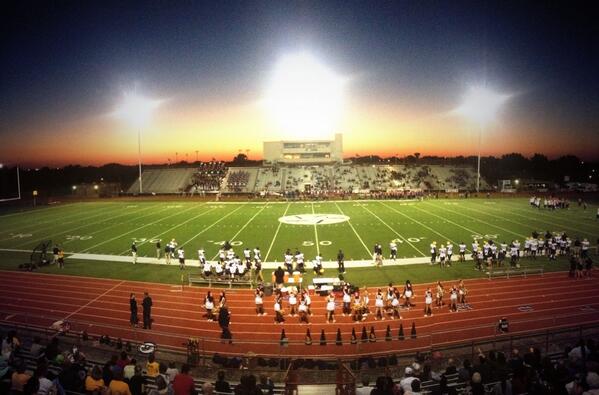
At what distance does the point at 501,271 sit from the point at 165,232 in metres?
24.6

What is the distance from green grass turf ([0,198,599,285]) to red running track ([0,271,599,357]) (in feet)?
7.31

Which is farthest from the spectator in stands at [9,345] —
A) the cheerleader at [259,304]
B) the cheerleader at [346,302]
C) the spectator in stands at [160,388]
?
the cheerleader at [346,302]

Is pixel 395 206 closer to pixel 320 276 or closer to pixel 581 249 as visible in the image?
pixel 581 249

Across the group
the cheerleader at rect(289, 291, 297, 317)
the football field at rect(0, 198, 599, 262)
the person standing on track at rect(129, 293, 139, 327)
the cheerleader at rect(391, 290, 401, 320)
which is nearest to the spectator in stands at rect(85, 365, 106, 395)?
the person standing on track at rect(129, 293, 139, 327)

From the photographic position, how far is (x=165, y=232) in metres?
32.1

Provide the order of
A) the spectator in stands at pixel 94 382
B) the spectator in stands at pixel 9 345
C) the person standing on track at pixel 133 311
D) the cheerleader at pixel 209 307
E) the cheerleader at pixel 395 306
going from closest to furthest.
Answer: the spectator in stands at pixel 94 382
the spectator in stands at pixel 9 345
the person standing on track at pixel 133 311
the cheerleader at pixel 395 306
the cheerleader at pixel 209 307

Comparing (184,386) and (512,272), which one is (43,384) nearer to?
(184,386)

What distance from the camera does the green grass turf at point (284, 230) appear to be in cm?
2184

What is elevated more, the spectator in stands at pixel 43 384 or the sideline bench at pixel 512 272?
the spectator in stands at pixel 43 384

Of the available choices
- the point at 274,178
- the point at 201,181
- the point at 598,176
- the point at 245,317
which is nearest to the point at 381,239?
the point at 245,317

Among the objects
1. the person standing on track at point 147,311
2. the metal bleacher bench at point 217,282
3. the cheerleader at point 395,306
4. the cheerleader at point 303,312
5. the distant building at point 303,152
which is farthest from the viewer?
the distant building at point 303,152

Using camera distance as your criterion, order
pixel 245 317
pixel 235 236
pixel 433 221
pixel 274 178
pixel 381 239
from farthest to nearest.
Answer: pixel 274 178, pixel 433 221, pixel 235 236, pixel 381 239, pixel 245 317

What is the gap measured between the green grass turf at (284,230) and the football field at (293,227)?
0.07 m

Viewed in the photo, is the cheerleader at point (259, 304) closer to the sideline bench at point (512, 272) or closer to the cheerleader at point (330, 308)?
the cheerleader at point (330, 308)
